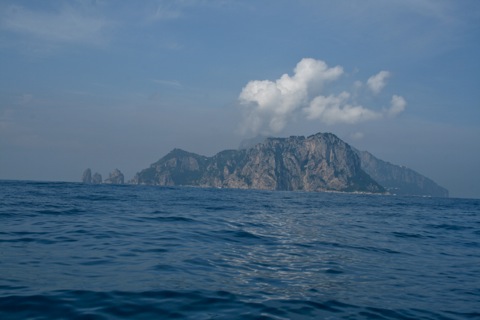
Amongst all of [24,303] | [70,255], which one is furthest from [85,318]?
[70,255]

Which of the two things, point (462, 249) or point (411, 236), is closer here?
point (462, 249)

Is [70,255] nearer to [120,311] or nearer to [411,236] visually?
[120,311]

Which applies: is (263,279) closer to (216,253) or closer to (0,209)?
(216,253)

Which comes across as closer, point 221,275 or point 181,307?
point 181,307

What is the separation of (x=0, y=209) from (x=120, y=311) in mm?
26333

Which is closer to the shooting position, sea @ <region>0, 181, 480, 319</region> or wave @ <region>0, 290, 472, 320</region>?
wave @ <region>0, 290, 472, 320</region>

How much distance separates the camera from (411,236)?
27.7m

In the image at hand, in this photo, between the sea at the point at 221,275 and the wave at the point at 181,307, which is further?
the sea at the point at 221,275

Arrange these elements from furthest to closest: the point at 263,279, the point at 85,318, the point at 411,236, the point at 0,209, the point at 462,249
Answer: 1. the point at 0,209
2. the point at 411,236
3. the point at 462,249
4. the point at 263,279
5. the point at 85,318

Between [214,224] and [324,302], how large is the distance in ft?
57.8

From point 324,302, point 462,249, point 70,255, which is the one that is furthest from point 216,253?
point 462,249

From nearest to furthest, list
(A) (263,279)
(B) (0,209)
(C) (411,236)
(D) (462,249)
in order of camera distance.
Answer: (A) (263,279), (D) (462,249), (C) (411,236), (B) (0,209)

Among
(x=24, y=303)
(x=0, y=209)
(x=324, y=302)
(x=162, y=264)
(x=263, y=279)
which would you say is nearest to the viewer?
(x=24, y=303)

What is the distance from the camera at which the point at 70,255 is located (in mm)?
15055
